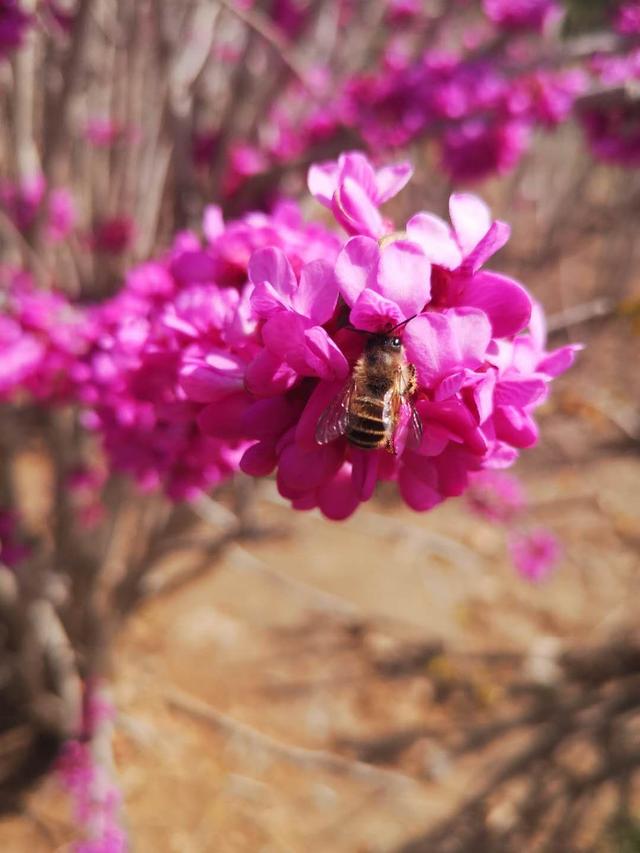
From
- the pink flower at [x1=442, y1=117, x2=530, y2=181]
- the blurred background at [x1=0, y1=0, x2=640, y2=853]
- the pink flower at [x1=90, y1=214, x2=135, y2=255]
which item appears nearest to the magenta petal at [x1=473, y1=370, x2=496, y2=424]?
the blurred background at [x1=0, y1=0, x2=640, y2=853]

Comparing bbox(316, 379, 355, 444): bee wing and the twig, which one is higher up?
bbox(316, 379, 355, 444): bee wing

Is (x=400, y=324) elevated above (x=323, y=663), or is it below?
above

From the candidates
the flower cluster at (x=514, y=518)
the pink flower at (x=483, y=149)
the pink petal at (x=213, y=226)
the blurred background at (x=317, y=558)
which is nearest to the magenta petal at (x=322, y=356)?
the pink petal at (x=213, y=226)

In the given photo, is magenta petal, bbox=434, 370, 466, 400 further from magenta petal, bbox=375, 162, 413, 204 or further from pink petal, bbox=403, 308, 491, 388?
magenta petal, bbox=375, 162, 413, 204

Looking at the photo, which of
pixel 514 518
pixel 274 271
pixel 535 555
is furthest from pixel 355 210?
pixel 535 555

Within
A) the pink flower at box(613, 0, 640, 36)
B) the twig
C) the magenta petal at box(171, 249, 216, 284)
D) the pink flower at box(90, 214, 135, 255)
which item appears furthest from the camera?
the twig

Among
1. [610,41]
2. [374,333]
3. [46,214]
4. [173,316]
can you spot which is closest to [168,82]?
[46,214]

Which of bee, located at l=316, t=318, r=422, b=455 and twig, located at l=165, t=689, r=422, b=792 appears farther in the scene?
twig, located at l=165, t=689, r=422, b=792

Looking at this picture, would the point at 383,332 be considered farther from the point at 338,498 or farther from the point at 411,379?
the point at 338,498
